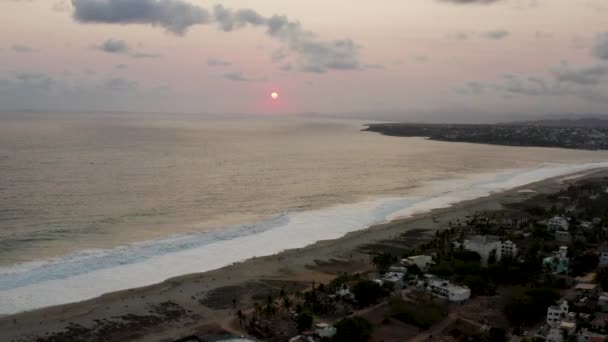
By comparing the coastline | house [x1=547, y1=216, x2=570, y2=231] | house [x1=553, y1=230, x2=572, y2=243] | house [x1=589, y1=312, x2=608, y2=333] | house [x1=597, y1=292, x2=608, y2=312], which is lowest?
the coastline

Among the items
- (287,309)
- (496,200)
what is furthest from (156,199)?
(496,200)

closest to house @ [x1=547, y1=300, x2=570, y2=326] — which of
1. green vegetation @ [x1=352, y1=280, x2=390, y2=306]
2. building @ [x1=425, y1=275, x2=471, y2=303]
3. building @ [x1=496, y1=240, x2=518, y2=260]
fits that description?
building @ [x1=425, y1=275, x2=471, y2=303]

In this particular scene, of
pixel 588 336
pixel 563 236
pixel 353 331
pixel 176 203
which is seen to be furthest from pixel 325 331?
pixel 176 203

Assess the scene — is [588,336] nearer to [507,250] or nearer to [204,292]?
[507,250]

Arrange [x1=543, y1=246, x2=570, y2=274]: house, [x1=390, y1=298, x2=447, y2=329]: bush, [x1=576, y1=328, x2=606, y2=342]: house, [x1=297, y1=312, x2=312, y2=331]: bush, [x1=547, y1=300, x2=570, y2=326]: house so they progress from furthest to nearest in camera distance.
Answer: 1. [x1=543, y1=246, x2=570, y2=274]: house
2. [x1=390, y1=298, x2=447, y2=329]: bush
3. [x1=547, y1=300, x2=570, y2=326]: house
4. [x1=297, y1=312, x2=312, y2=331]: bush
5. [x1=576, y1=328, x2=606, y2=342]: house

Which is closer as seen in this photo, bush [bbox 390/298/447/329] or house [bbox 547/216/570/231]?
bush [bbox 390/298/447/329]

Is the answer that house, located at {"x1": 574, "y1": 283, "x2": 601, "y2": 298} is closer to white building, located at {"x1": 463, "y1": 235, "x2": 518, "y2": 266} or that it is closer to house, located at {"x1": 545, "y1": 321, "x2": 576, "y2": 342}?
house, located at {"x1": 545, "y1": 321, "x2": 576, "y2": 342}
